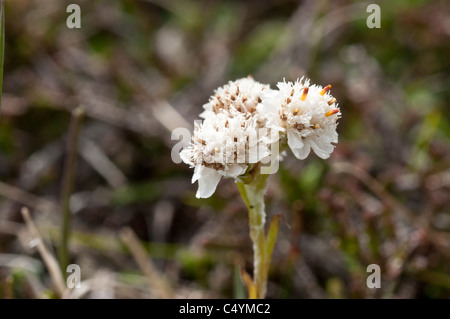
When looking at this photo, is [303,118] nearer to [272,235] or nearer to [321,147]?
[321,147]

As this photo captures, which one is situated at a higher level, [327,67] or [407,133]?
[327,67]

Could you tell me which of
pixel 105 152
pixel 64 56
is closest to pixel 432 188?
pixel 105 152

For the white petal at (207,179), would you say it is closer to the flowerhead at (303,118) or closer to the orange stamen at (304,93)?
→ the flowerhead at (303,118)

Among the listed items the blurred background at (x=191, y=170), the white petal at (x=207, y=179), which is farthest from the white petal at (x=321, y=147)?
the blurred background at (x=191, y=170)

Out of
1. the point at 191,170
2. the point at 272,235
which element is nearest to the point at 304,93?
the point at 272,235

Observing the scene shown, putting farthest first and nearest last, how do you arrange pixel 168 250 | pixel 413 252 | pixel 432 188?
pixel 168 250
pixel 432 188
pixel 413 252

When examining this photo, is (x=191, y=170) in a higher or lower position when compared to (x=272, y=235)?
higher

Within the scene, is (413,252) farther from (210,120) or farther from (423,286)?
(210,120)
